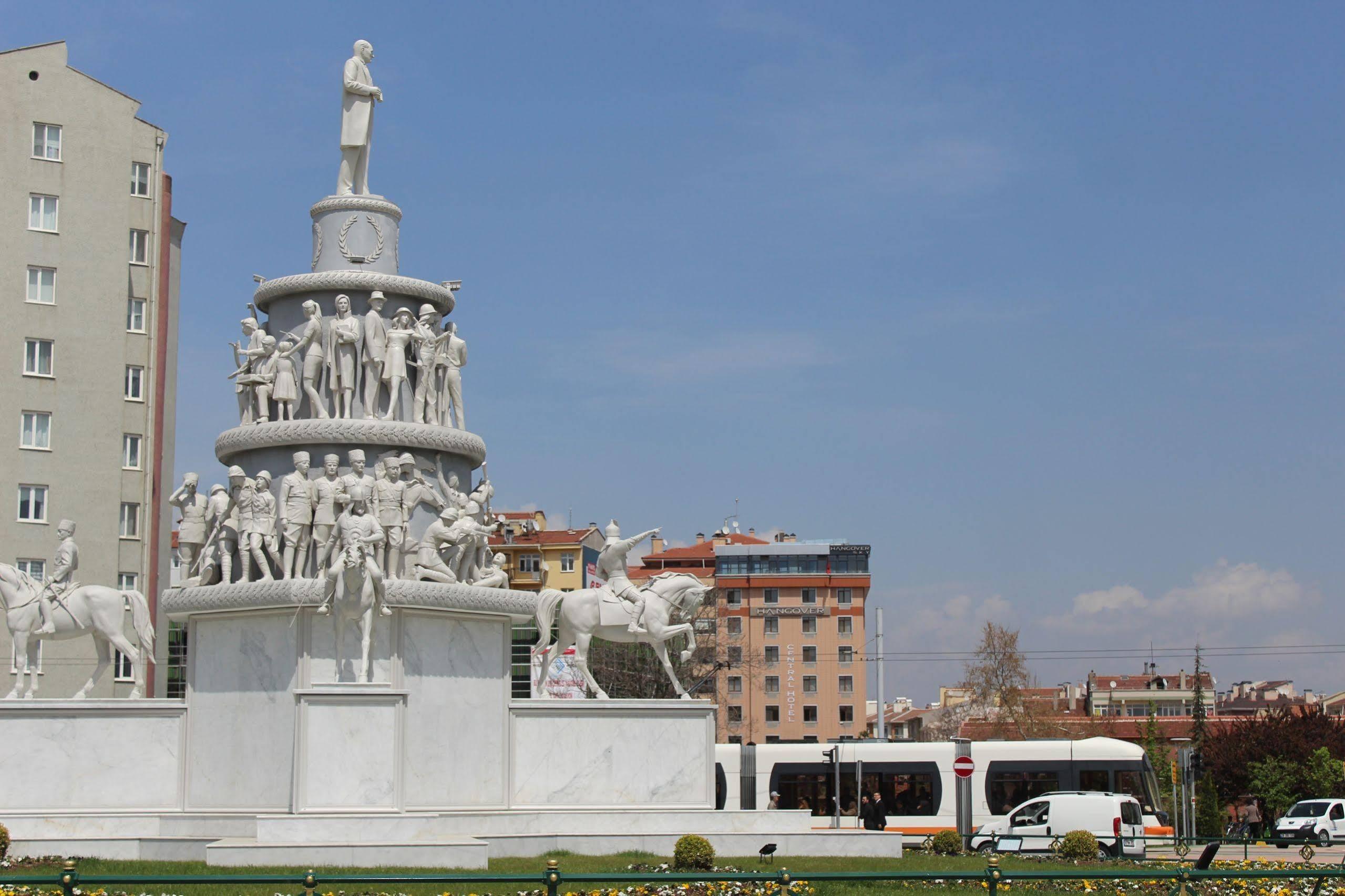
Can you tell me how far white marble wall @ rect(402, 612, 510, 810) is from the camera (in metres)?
29.0

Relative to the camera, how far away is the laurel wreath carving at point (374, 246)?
32500 millimetres

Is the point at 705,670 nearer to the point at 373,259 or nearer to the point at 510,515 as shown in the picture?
the point at 510,515

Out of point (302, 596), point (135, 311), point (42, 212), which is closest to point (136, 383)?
point (135, 311)

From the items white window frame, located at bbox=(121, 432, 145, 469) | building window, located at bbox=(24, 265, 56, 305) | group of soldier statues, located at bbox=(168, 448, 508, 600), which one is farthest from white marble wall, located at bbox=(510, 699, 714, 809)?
building window, located at bbox=(24, 265, 56, 305)

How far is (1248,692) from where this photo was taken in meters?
176

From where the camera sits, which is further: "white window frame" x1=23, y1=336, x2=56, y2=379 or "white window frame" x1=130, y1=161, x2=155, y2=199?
"white window frame" x1=130, y1=161, x2=155, y2=199

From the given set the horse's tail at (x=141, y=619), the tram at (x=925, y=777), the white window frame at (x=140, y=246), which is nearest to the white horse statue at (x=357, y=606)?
the horse's tail at (x=141, y=619)

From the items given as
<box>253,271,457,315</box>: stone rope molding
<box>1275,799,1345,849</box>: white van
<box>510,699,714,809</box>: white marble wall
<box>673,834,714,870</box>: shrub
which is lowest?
<box>1275,799,1345,849</box>: white van

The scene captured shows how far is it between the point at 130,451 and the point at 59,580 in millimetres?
27086

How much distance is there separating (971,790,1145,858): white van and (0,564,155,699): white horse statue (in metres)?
20.0

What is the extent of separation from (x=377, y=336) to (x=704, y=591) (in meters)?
8.45

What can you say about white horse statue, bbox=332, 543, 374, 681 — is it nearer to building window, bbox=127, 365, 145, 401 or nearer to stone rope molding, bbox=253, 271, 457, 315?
stone rope molding, bbox=253, 271, 457, 315

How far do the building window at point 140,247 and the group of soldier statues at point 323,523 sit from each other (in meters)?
29.9

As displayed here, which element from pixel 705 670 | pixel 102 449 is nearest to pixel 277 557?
pixel 102 449
